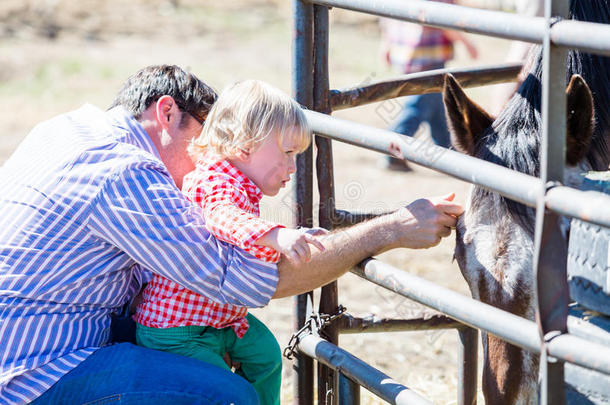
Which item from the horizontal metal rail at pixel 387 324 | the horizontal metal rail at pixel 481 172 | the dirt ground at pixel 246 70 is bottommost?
the dirt ground at pixel 246 70

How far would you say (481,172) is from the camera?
5.03 ft

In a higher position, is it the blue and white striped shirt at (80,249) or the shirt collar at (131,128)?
the shirt collar at (131,128)

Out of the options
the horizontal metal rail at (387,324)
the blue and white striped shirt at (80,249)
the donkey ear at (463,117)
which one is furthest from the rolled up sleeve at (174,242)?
the donkey ear at (463,117)

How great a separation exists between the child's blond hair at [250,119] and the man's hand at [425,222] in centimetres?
35

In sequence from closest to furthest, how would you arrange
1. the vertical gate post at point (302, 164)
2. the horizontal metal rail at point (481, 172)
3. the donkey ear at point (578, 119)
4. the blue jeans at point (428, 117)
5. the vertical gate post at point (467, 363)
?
the horizontal metal rail at point (481, 172)
the donkey ear at point (578, 119)
the vertical gate post at point (302, 164)
the vertical gate post at point (467, 363)
the blue jeans at point (428, 117)

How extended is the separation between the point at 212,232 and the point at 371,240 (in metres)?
0.40

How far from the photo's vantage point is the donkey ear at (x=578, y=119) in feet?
5.62

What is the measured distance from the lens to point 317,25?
2.34 m

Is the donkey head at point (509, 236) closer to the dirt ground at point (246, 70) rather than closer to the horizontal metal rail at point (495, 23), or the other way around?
the horizontal metal rail at point (495, 23)

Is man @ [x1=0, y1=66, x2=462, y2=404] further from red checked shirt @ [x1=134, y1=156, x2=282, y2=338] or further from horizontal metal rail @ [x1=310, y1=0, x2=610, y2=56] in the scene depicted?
horizontal metal rail @ [x1=310, y1=0, x2=610, y2=56]

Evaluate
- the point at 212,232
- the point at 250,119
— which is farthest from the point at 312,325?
the point at 250,119

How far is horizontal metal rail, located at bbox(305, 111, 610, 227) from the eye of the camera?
1315mm

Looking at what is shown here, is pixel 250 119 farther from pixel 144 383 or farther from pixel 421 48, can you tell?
pixel 421 48

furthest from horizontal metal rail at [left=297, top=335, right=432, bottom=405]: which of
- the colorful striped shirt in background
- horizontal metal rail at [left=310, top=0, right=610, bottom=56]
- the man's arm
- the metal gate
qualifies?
the colorful striped shirt in background
